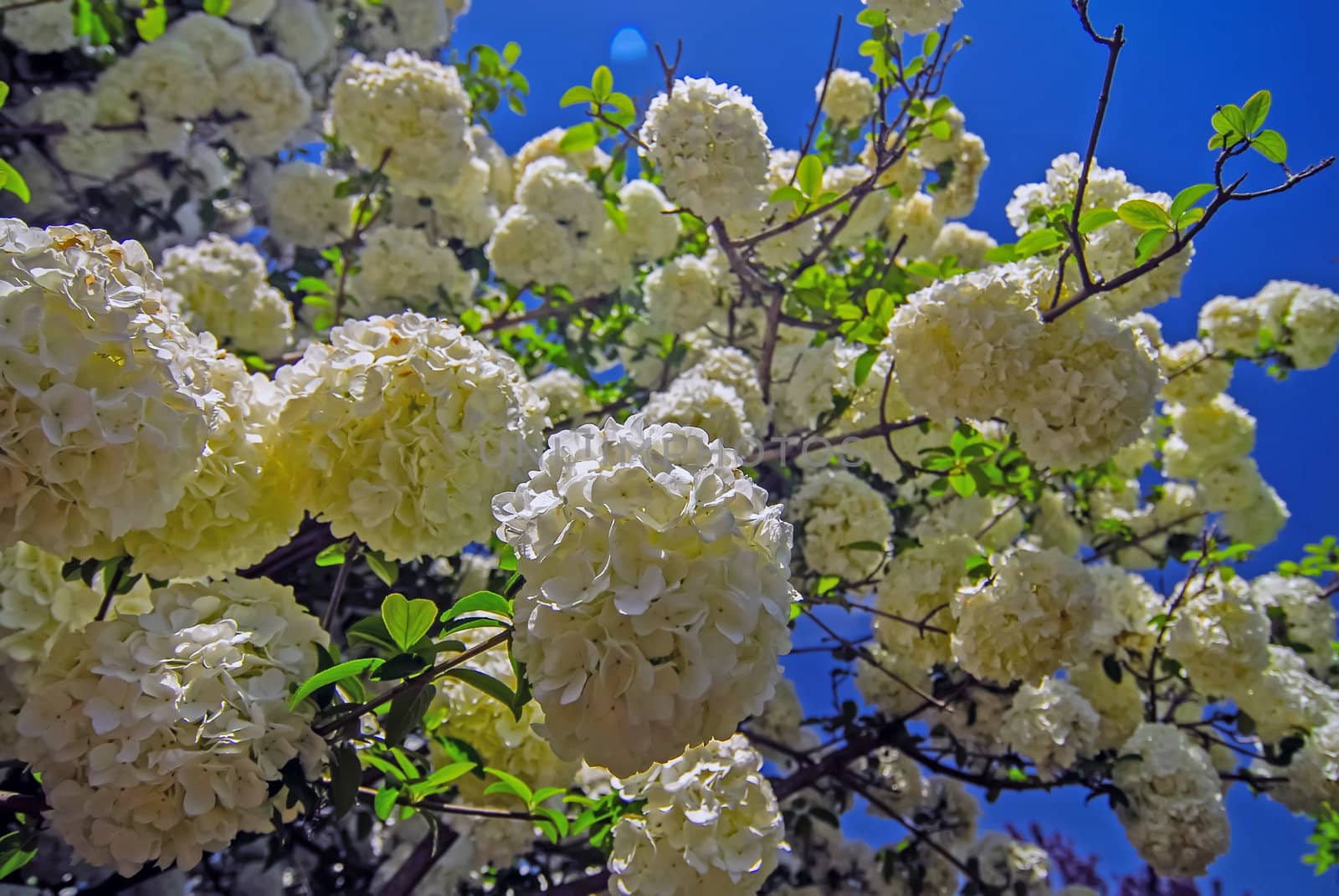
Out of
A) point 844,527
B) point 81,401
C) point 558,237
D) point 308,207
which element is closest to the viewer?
point 81,401

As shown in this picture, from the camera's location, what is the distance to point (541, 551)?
84 centimetres

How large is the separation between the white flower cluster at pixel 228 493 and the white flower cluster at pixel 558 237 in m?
1.68

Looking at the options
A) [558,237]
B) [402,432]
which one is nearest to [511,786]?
[402,432]

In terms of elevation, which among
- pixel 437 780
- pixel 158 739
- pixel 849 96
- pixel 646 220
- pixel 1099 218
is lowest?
pixel 158 739

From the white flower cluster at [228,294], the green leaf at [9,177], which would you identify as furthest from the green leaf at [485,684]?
the white flower cluster at [228,294]

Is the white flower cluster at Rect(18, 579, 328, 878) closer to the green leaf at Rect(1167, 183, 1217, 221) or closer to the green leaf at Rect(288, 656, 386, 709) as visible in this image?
the green leaf at Rect(288, 656, 386, 709)

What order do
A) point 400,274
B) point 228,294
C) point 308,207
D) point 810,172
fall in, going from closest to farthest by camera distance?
point 810,172 < point 228,294 < point 400,274 < point 308,207

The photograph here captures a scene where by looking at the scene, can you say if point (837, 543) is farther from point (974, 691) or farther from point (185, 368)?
point (185, 368)

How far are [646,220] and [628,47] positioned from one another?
62cm

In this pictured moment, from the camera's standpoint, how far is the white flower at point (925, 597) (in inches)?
79.3

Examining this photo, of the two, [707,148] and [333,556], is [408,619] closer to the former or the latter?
[333,556]

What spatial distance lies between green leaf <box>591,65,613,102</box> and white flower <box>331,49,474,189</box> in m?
0.74

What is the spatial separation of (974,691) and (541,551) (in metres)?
2.04

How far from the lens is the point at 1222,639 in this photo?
2.20 m
